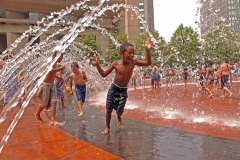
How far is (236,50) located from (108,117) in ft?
119

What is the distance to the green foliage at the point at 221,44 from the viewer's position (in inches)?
1355

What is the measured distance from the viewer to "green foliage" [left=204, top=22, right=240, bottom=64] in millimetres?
34419

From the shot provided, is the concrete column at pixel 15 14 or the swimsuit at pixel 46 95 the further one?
the concrete column at pixel 15 14

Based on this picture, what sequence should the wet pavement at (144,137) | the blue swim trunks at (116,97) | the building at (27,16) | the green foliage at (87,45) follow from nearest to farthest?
the wet pavement at (144,137) → the blue swim trunks at (116,97) → the green foliage at (87,45) → the building at (27,16)

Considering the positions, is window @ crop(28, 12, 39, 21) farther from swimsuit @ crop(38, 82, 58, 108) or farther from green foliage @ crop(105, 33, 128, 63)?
swimsuit @ crop(38, 82, 58, 108)

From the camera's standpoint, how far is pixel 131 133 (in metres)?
4.61

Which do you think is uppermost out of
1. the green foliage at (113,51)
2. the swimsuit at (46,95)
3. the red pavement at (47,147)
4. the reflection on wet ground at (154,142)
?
the green foliage at (113,51)

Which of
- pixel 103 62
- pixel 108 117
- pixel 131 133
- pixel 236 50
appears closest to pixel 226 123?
pixel 131 133

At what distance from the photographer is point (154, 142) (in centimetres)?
396

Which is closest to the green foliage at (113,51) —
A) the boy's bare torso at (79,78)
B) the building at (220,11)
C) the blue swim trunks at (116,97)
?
the building at (220,11)

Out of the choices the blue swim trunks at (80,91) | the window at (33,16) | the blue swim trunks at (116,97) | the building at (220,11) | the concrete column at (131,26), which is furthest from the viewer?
the concrete column at (131,26)

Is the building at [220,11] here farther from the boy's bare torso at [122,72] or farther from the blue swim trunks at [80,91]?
the boy's bare torso at [122,72]

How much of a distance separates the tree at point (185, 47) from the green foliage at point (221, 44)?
5.29 feet

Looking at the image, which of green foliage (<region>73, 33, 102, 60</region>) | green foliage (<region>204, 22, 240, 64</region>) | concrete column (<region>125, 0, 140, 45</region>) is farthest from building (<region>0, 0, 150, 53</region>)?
green foliage (<region>204, 22, 240, 64</region>)
